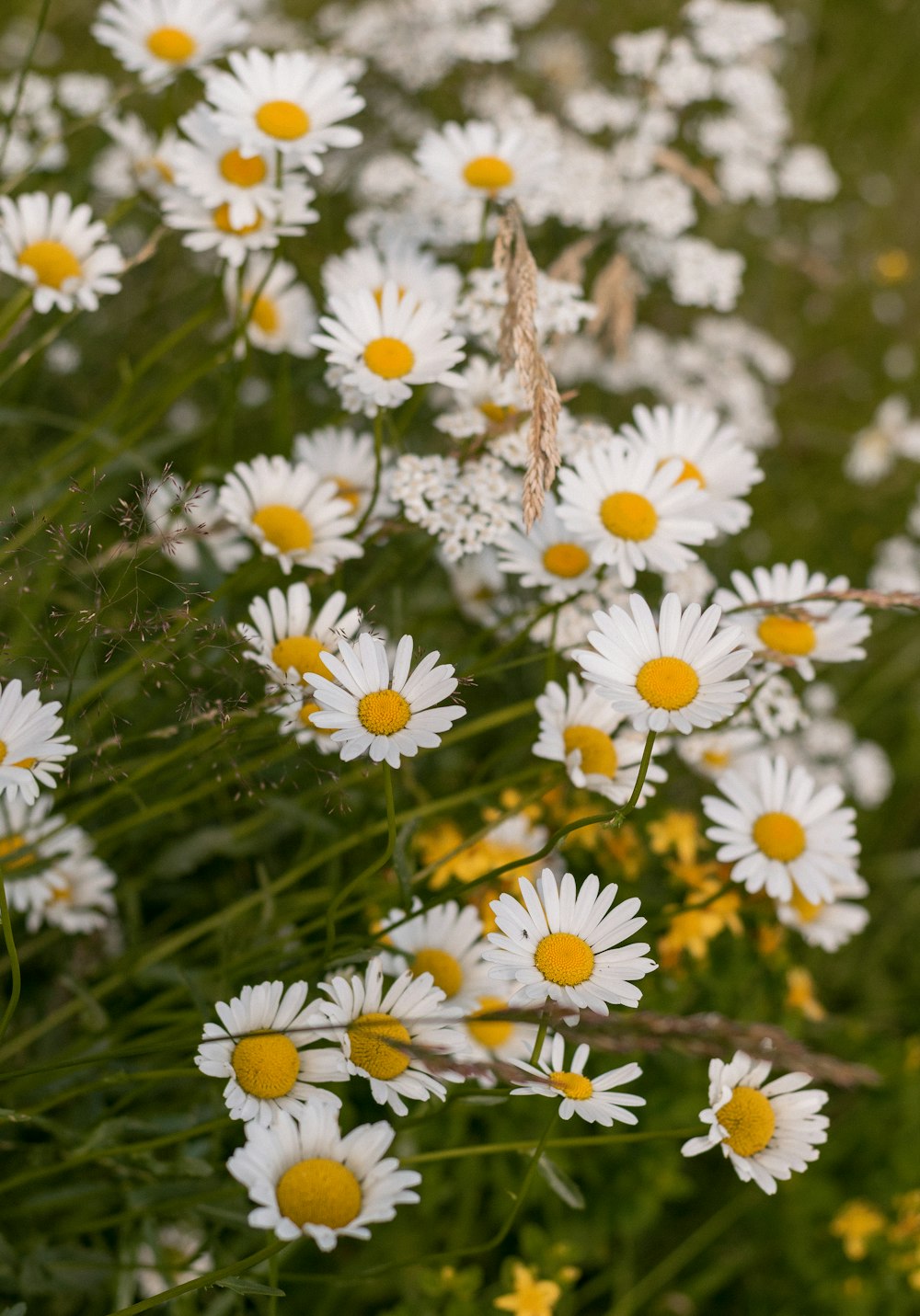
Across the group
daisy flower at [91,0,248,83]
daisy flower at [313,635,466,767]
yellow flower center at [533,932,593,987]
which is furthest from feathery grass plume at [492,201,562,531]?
daisy flower at [91,0,248,83]

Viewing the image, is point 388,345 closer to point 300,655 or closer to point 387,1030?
point 300,655

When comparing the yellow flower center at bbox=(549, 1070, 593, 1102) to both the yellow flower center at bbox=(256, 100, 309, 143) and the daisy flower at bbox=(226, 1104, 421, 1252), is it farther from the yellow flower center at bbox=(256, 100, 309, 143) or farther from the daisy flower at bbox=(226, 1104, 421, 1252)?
the yellow flower center at bbox=(256, 100, 309, 143)

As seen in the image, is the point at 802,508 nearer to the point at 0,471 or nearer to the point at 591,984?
the point at 0,471

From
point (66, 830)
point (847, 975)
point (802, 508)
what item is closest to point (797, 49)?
point (802, 508)

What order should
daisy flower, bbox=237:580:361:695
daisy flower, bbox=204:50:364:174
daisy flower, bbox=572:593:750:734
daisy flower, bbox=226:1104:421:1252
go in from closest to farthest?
daisy flower, bbox=226:1104:421:1252 → daisy flower, bbox=572:593:750:734 → daisy flower, bbox=237:580:361:695 → daisy flower, bbox=204:50:364:174

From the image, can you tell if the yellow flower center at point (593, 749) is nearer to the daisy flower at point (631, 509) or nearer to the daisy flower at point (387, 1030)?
the daisy flower at point (631, 509)

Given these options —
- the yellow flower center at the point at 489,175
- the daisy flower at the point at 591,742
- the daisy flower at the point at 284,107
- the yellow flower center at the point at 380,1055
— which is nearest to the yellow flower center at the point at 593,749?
the daisy flower at the point at 591,742
